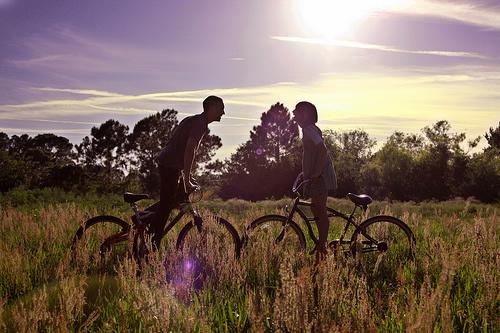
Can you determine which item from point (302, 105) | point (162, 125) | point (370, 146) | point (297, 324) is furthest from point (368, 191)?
point (297, 324)

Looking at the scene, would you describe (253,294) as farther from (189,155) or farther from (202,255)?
(189,155)

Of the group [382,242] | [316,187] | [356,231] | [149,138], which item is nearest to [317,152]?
[316,187]

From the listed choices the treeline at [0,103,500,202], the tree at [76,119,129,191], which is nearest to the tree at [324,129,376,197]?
the treeline at [0,103,500,202]

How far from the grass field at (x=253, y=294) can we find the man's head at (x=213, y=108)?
1.20m

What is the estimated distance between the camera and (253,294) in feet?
11.4

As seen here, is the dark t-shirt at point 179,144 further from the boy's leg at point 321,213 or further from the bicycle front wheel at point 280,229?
the boy's leg at point 321,213

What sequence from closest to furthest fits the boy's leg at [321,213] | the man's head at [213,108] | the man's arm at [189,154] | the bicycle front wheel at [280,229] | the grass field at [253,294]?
the grass field at [253,294], the man's arm at [189,154], the man's head at [213,108], the boy's leg at [321,213], the bicycle front wheel at [280,229]

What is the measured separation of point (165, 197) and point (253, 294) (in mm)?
2943

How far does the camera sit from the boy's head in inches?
241

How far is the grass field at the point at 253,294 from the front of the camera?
2.83 m

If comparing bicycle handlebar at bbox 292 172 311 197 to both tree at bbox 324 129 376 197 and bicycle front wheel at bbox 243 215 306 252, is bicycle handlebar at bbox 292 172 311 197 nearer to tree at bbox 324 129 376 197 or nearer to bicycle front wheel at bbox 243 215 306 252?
bicycle front wheel at bbox 243 215 306 252

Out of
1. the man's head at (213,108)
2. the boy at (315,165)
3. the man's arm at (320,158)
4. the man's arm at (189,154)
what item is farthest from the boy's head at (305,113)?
the man's arm at (189,154)

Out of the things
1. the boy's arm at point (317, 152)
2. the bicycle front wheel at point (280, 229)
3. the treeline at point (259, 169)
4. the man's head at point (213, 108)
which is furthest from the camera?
the treeline at point (259, 169)

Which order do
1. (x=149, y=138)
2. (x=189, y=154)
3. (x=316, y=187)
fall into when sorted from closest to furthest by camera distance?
(x=189, y=154), (x=316, y=187), (x=149, y=138)
